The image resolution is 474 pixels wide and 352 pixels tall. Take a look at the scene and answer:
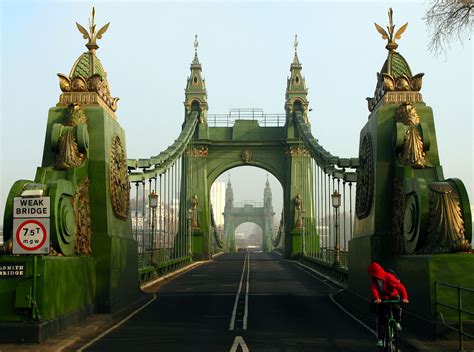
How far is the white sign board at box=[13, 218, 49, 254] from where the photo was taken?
38.3ft

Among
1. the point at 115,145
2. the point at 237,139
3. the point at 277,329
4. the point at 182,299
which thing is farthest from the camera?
the point at 237,139

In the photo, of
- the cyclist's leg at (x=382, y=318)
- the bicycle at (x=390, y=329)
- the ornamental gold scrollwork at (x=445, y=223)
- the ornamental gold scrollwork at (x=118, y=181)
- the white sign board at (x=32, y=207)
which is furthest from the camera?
the ornamental gold scrollwork at (x=118, y=181)

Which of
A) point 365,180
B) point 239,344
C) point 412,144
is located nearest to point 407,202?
point 412,144

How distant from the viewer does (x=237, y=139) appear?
205 ft

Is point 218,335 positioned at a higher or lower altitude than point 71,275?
lower

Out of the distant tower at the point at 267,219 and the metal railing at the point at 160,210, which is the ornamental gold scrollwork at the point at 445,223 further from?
the distant tower at the point at 267,219

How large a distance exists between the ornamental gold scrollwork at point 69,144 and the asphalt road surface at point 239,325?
430cm

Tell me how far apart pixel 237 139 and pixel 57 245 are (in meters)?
48.0

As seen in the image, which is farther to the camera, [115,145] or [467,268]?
[115,145]

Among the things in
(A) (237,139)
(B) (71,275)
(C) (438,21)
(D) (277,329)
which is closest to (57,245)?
(B) (71,275)

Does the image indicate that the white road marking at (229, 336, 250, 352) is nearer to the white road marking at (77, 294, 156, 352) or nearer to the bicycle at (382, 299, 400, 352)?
Result: the bicycle at (382, 299, 400, 352)

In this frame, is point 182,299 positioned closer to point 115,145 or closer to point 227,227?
point 115,145

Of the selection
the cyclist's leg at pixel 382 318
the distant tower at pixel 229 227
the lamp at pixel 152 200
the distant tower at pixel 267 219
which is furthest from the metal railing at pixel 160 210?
the distant tower at pixel 267 219

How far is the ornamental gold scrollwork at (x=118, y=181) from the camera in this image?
61.1ft
